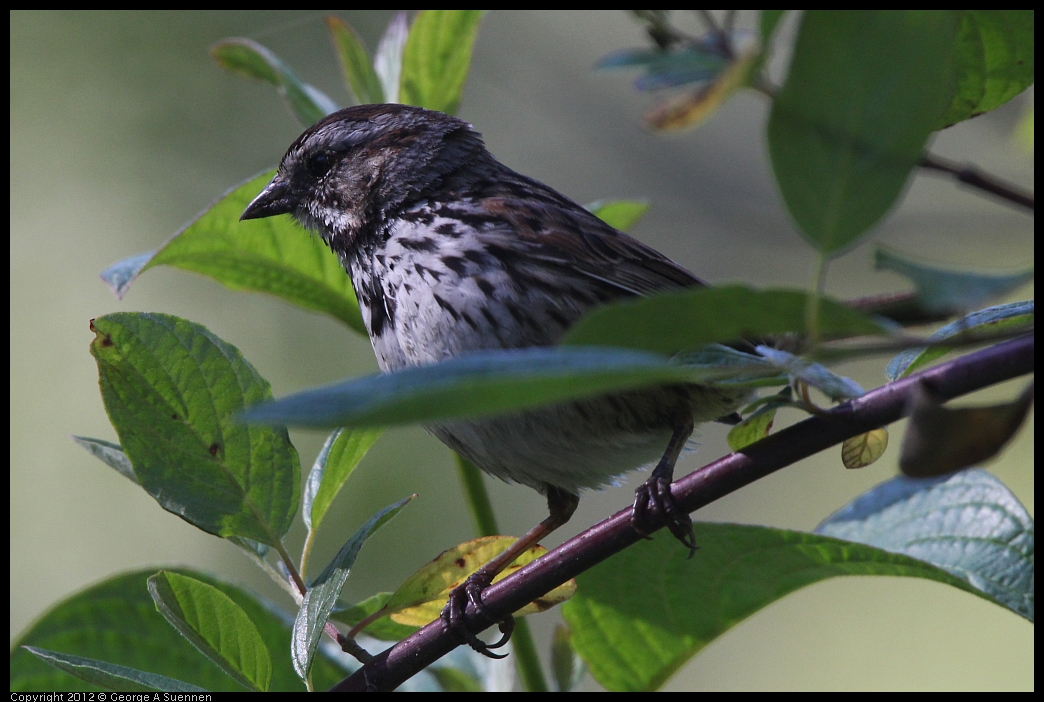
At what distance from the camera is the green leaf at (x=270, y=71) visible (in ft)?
7.15

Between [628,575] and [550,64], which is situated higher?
[550,64]

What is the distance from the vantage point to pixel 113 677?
137 centimetres

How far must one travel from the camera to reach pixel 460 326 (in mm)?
2137

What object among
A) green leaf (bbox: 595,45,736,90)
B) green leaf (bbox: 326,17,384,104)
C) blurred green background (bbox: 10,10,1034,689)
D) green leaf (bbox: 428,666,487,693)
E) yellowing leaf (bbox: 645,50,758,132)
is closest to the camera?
yellowing leaf (bbox: 645,50,758,132)

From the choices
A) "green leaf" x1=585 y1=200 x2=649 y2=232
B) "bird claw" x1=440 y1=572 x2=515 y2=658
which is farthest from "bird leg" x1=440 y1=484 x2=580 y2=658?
"green leaf" x1=585 y1=200 x2=649 y2=232

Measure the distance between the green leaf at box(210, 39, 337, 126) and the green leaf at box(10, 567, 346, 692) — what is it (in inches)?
43.4

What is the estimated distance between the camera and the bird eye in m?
2.74

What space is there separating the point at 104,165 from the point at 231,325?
8.47 feet

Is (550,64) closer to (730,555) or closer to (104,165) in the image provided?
(104,165)

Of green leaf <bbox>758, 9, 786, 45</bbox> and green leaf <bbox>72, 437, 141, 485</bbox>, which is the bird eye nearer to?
green leaf <bbox>72, 437, 141, 485</bbox>

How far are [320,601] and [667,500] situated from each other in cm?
65

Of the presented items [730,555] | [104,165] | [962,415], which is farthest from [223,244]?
[104,165]

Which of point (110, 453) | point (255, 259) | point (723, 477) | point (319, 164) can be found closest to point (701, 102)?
point (723, 477)

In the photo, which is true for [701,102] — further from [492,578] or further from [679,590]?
[492,578]
